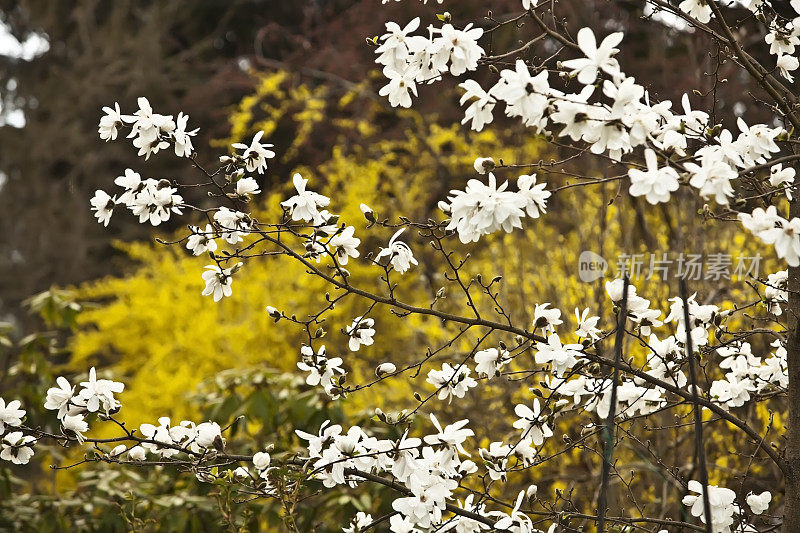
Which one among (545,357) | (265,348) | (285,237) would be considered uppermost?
(285,237)

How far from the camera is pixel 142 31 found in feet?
34.1

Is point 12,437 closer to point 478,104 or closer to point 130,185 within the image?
point 130,185

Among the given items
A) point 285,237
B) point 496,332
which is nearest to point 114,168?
point 285,237

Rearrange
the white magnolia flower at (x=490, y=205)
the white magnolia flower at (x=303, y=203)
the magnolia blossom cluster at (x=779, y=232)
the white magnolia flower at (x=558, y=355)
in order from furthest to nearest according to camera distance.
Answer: the white magnolia flower at (x=303, y=203)
the white magnolia flower at (x=558, y=355)
the white magnolia flower at (x=490, y=205)
the magnolia blossom cluster at (x=779, y=232)

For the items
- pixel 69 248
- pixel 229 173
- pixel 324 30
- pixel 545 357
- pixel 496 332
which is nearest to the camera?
pixel 545 357

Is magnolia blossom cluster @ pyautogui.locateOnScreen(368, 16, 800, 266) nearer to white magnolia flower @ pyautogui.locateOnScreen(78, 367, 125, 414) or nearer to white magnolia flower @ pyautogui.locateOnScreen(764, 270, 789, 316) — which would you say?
white magnolia flower @ pyautogui.locateOnScreen(764, 270, 789, 316)

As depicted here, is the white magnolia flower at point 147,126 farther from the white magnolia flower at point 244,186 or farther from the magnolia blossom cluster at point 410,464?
the magnolia blossom cluster at point 410,464

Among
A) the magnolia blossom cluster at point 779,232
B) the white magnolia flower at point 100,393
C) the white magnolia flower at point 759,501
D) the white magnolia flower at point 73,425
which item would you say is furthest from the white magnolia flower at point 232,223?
the white magnolia flower at point 759,501

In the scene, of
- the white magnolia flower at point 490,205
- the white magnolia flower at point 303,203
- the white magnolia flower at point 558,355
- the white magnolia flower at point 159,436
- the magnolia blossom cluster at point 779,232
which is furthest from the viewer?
the white magnolia flower at point 159,436

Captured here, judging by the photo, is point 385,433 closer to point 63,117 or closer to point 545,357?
point 545,357

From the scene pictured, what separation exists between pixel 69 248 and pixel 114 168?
1.59m

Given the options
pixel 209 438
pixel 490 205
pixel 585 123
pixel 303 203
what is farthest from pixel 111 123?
pixel 585 123

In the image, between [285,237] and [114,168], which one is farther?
[114,168]

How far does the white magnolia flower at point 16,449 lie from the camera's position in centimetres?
163
